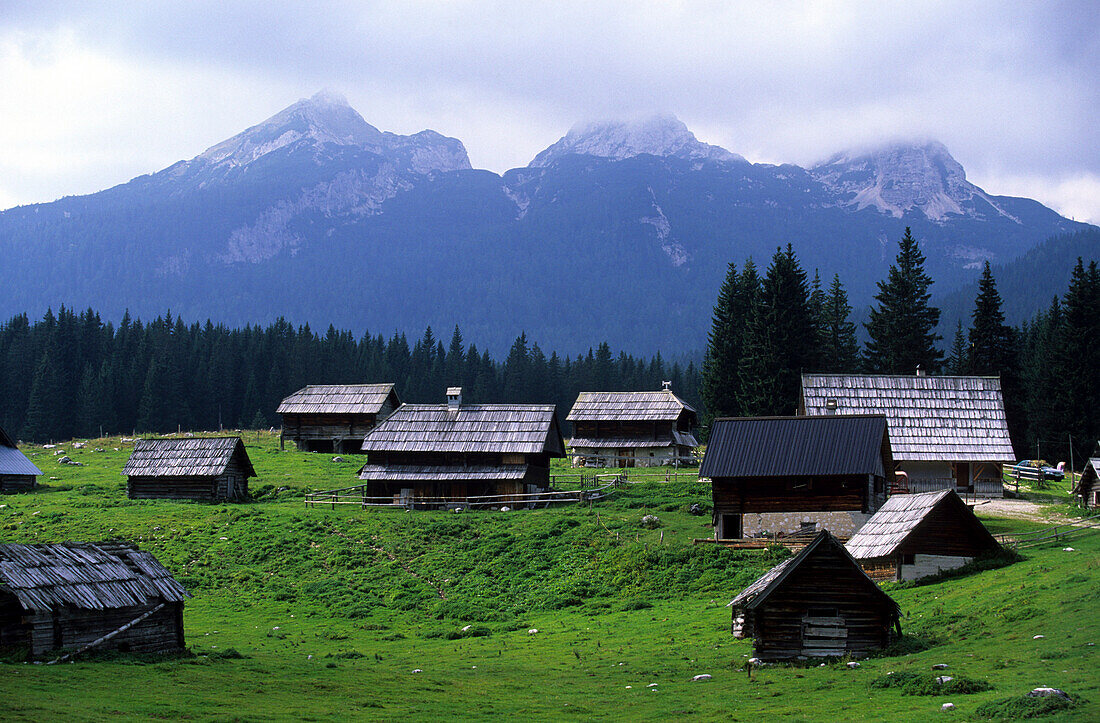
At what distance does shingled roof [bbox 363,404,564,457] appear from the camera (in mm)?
60812

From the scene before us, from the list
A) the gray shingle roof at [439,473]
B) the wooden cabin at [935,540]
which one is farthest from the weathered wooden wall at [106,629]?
the gray shingle roof at [439,473]

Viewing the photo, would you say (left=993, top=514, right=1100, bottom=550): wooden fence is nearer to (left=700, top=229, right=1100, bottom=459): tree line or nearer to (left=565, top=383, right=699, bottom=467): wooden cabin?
(left=700, top=229, right=1100, bottom=459): tree line

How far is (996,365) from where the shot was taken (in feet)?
255

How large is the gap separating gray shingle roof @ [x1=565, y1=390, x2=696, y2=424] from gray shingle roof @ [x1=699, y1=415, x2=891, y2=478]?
3207cm

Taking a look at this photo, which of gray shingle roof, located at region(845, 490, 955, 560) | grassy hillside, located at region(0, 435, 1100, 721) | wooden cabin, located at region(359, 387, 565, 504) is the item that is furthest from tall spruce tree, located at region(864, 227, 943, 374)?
gray shingle roof, located at region(845, 490, 955, 560)

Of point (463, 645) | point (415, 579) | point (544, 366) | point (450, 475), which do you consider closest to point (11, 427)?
point (544, 366)

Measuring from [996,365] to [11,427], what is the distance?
10756 centimetres

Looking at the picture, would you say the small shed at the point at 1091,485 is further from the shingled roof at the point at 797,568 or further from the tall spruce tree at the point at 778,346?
the shingled roof at the point at 797,568

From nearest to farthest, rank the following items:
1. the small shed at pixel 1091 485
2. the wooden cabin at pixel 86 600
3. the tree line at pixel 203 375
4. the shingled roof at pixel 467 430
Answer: the wooden cabin at pixel 86 600 < the small shed at pixel 1091 485 < the shingled roof at pixel 467 430 < the tree line at pixel 203 375

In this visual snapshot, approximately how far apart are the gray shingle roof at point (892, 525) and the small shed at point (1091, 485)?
50.0ft

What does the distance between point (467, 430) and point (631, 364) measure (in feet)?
366

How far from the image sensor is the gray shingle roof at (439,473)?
59812mm

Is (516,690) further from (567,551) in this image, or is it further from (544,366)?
(544,366)

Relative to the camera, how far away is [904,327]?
79.5 meters
